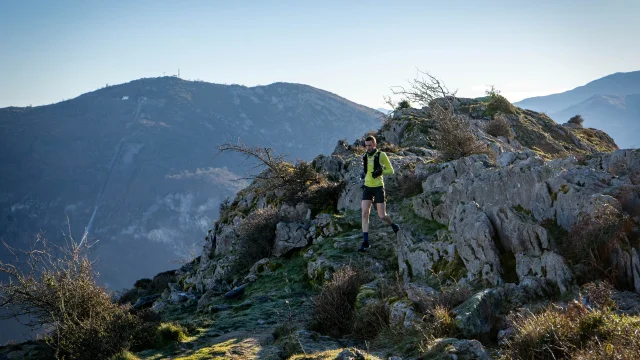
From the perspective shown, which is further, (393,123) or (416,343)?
(393,123)

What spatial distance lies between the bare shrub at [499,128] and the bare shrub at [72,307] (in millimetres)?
22076

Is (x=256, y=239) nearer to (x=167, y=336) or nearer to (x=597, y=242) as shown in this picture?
(x=167, y=336)

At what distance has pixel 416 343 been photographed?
6543 mm

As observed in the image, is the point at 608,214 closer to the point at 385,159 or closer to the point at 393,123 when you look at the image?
the point at 385,159

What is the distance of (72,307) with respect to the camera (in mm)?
9938

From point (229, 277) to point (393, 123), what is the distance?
16855 millimetres

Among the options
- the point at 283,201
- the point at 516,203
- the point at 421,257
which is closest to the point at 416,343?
the point at 421,257

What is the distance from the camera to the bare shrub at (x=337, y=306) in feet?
27.6

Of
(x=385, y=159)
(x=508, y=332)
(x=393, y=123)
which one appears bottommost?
(x=508, y=332)

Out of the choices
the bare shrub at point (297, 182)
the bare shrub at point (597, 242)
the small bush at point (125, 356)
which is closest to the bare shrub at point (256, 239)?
the bare shrub at point (297, 182)

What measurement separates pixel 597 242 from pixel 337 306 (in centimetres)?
466

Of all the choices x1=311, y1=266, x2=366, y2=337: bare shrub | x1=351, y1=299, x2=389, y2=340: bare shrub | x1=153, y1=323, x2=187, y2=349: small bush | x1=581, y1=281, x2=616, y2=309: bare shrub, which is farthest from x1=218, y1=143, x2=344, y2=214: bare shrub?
x1=581, y1=281, x2=616, y2=309: bare shrub

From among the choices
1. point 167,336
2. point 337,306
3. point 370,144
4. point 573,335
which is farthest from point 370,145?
point 573,335

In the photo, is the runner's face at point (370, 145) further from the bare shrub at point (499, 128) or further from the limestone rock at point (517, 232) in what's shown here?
the bare shrub at point (499, 128)
